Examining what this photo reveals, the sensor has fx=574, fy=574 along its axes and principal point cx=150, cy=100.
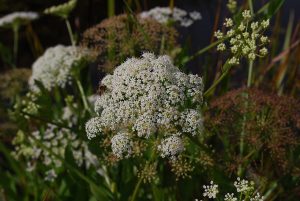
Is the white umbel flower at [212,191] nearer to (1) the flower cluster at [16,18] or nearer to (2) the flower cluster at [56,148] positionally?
(2) the flower cluster at [56,148]

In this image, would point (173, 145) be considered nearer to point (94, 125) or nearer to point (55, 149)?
point (94, 125)

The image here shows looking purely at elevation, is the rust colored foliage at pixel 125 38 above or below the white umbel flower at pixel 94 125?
above

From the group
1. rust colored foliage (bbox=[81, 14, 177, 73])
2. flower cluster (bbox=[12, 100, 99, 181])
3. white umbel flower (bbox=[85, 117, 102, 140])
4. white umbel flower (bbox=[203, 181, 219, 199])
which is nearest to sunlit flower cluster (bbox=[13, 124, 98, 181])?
flower cluster (bbox=[12, 100, 99, 181])

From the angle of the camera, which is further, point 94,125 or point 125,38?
point 125,38

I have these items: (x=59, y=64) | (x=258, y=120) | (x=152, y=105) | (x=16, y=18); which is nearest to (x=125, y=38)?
(x=59, y=64)

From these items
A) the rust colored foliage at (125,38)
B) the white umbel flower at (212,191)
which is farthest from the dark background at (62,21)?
the white umbel flower at (212,191)

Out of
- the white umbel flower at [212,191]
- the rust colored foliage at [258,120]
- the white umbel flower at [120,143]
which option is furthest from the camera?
the rust colored foliage at [258,120]

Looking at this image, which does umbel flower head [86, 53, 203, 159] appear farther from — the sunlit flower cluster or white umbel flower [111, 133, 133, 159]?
the sunlit flower cluster
